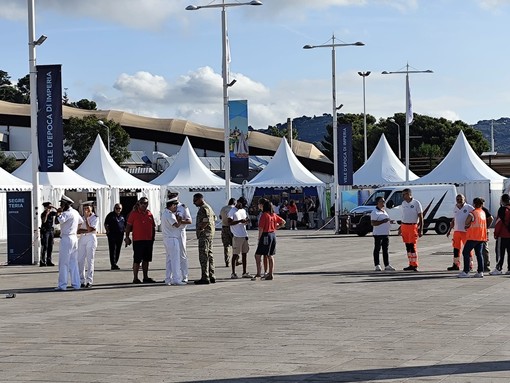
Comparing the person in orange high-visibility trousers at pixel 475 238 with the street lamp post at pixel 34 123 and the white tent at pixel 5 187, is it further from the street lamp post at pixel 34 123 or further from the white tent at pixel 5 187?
the white tent at pixel 5 187

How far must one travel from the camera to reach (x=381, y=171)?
57.8m


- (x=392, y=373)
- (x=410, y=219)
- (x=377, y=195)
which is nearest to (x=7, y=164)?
(x=377, y=195)

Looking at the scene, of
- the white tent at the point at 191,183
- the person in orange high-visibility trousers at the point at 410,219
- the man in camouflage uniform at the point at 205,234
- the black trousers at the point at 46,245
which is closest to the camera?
the man in camouflage uniform at the point at 205,234

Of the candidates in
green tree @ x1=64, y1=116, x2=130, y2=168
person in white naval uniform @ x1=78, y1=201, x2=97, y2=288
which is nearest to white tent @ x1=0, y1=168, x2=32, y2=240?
person in white naval uniform @ x1=78, y1=201, x2=97, y2=288

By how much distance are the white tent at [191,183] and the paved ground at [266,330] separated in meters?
31.6

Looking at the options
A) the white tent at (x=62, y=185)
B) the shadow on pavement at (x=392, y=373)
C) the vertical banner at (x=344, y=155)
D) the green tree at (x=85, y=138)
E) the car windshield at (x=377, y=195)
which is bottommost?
the shadow on pavement at (x=392, y=373)

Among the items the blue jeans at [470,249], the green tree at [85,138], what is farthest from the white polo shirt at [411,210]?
the green tree at [85,138]

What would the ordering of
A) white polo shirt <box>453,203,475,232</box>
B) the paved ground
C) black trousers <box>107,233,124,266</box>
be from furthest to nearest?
black trousers <box>107,233,124,266</box>
white polo shirt <box>453,203,475,232</box>
the paved ground

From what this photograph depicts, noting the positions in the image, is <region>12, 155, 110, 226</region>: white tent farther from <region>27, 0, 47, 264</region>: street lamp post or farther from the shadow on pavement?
the shadow on pavement

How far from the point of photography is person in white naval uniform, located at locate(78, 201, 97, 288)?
2047cm

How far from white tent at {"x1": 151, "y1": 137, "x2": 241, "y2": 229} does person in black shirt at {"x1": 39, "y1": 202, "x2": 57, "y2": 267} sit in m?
25.7

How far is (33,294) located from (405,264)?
1033 centimetres

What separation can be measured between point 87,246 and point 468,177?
35.2m

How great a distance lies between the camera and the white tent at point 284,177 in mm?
54844
